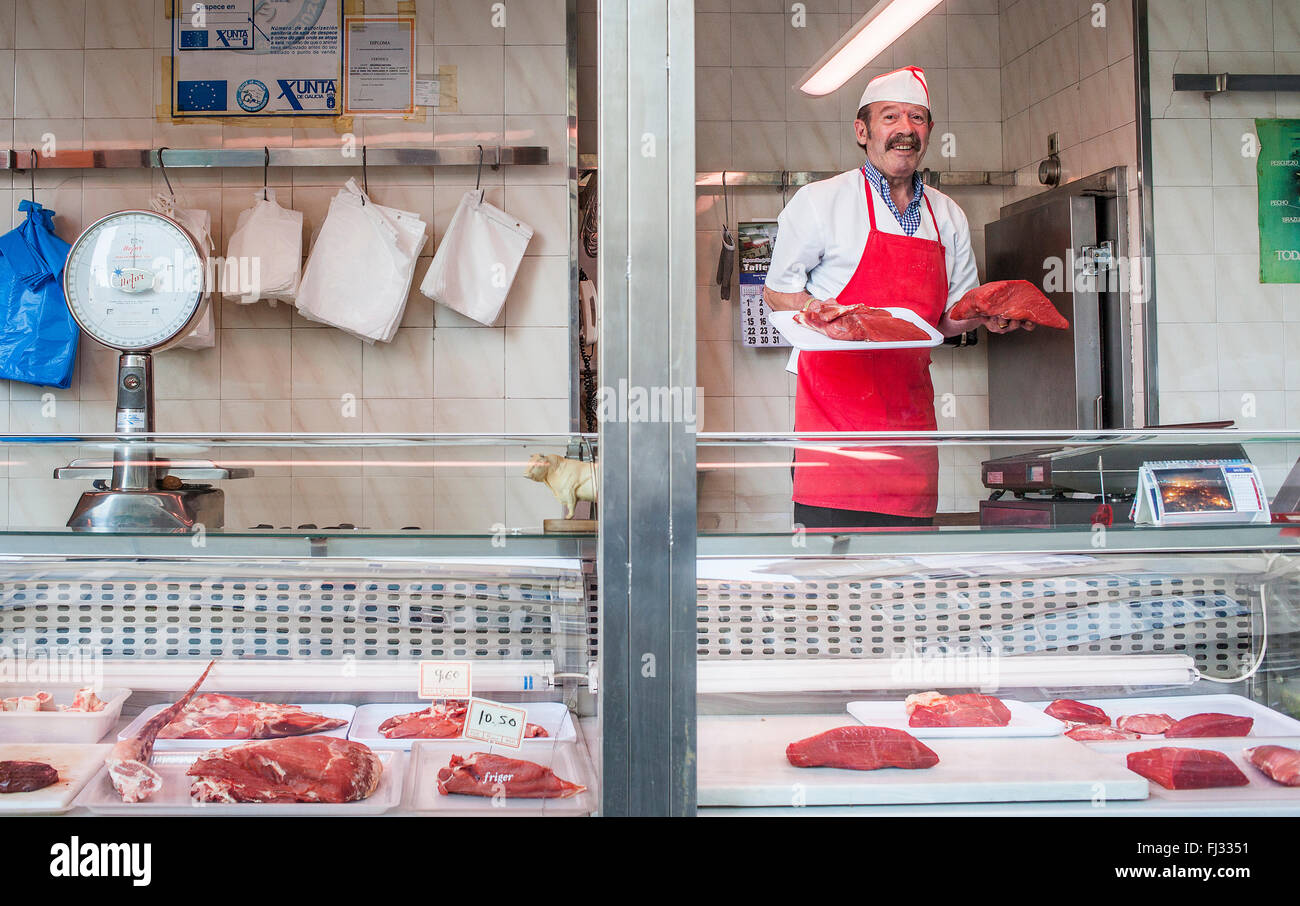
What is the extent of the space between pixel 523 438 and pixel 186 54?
342 centimetres

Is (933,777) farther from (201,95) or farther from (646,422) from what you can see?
(201,95)

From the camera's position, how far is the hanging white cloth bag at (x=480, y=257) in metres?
3.80

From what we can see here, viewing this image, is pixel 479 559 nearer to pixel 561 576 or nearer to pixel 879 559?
pixel 561 576

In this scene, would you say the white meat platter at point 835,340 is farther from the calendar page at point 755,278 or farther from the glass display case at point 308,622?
the calendar page at point 755,278

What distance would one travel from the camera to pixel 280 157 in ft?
12.6

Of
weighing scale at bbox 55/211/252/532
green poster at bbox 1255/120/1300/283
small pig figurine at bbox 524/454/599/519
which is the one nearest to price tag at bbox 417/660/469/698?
small pig figurine at bbox 524/454/599/519

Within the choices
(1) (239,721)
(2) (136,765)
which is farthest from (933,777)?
(2) (136,765)

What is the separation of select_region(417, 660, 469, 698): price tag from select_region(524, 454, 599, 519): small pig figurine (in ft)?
1.10

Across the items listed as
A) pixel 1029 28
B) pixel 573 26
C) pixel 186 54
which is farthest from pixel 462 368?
pixel 1029 28

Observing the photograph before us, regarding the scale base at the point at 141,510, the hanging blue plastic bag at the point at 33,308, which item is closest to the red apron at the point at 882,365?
the scale base at the point at 141,510

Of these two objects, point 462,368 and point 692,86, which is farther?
point 462,368

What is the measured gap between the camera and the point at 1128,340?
12.3 ft

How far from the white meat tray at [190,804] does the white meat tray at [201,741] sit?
0.04 m

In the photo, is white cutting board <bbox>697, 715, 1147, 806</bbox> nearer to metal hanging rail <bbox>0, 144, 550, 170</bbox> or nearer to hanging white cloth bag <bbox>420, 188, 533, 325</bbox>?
hanging white cloth bag <bbox>420, 188, 533, 325</bbox>
